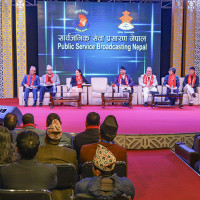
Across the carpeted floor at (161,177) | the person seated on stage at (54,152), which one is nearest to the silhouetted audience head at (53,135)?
the person seated on stage at (54,152)

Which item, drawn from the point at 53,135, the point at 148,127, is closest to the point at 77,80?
the point at 148,127

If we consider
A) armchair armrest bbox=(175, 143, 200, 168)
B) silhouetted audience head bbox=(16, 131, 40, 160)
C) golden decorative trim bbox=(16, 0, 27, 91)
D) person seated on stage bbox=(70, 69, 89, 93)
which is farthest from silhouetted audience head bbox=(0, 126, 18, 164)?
golden decorative trim bbox=(16, 0, 27, 91)

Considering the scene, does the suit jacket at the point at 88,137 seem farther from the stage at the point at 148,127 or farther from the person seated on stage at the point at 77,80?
the person seated on stage at the point at 77,80

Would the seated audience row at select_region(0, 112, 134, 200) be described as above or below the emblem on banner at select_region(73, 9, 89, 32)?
below

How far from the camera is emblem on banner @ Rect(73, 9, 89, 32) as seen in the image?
33.1 feet

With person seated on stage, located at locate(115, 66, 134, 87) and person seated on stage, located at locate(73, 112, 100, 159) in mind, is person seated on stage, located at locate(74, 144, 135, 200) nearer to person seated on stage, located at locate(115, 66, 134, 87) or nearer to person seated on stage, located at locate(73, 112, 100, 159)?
person seated on stage, located at locate(73, 112, 100, 159)

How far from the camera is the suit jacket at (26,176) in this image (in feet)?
5.45

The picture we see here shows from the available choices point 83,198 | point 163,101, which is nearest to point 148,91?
point 163,101

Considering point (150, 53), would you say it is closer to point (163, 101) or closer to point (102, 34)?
point (102, 34)

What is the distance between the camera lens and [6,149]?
2.14 metres

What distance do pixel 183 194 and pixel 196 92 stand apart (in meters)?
6.25

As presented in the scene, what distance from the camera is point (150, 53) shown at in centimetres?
1038

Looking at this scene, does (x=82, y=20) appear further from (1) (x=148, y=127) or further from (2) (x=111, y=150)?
(2) (x=111, y=150)

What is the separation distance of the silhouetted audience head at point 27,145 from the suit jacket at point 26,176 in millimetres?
35
